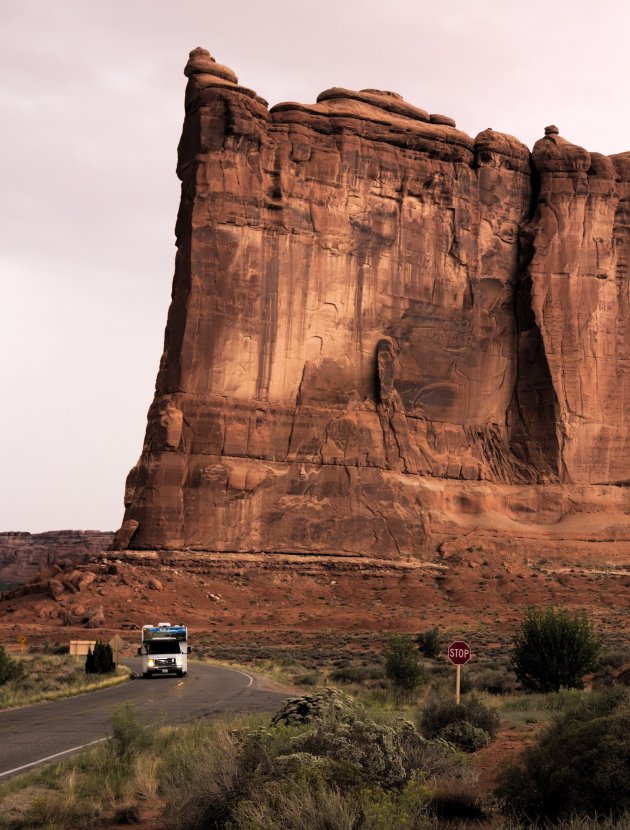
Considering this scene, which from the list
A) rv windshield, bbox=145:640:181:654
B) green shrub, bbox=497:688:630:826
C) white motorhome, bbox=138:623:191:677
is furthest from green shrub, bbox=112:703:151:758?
rv windshield, bbox=145:640:181:654

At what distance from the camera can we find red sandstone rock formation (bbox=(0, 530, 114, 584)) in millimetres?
129625

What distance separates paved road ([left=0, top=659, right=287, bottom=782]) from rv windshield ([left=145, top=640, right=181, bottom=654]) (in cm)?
133

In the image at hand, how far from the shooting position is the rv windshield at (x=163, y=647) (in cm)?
2744

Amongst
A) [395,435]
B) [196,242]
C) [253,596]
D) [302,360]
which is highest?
[196,242]

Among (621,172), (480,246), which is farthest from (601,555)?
(621,172)

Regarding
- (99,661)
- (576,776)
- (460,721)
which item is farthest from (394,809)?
(99,661)

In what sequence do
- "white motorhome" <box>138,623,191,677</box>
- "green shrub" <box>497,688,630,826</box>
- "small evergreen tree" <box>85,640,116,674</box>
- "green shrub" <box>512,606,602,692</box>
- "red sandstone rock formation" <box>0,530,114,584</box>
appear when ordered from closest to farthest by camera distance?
"green shrub" <box>497,688,630,826</box> < "green shrub" <box>512,606,602,692</box> < "white motorhome" <box>138,623,191,677</box> < "small evergreen tree" <box>85,640,116,674</box> < "red sandstone rock formation" <box>0,530,114,584</box>

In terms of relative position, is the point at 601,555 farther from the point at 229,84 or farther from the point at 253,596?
the point at 229,84

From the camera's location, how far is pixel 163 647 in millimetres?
27641

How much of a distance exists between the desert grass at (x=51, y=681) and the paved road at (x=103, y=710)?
1.57 ft

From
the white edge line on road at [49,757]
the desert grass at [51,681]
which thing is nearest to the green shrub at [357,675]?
the desert grass at [51,681]

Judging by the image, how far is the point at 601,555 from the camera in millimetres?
58844

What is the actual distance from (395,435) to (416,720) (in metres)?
46.0

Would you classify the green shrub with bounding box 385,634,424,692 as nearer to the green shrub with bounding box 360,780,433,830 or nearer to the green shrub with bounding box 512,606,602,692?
the green shrub with bounding box 512,606,602,692
